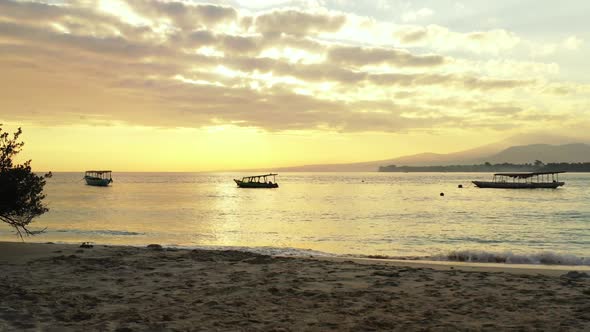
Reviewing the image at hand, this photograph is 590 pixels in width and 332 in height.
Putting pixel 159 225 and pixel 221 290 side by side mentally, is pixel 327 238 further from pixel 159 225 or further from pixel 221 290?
pixel 221 290

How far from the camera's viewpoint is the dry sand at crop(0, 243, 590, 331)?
23.5ft

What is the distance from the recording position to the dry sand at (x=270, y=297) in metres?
7.16

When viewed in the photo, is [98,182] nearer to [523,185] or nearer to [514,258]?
[523,185]

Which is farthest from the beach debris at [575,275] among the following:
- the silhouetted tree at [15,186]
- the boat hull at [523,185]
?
the boat hull at [523,185]

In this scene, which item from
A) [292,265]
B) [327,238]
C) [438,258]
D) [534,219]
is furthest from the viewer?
[534,219]

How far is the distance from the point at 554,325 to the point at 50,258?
12754 millimetres

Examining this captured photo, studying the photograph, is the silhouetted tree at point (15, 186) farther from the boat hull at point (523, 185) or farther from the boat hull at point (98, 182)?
the boat hull at point (98, 182)

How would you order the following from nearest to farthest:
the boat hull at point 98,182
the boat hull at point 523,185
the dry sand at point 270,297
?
the dry sand at point 270,297 → the boat hull at point 523,185 → the boat hull at point 98,182

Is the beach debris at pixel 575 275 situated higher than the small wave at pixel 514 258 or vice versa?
the beach debris at pixel 575 275

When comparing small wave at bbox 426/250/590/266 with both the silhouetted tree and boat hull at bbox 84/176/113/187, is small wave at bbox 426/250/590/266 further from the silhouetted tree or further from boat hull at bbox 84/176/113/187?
boat hull at bbox 84/176/113/187

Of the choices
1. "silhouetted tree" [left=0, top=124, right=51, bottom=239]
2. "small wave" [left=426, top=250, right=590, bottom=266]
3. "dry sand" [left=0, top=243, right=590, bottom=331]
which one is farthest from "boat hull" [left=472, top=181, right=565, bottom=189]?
"silhouetted tree" [left=0, top=124, right=51, bottom=239]

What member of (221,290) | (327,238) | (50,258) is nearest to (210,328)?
(221,290)

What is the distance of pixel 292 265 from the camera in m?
12.9

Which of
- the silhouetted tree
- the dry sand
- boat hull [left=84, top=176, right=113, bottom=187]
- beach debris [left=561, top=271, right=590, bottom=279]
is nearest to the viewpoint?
the dry sand
